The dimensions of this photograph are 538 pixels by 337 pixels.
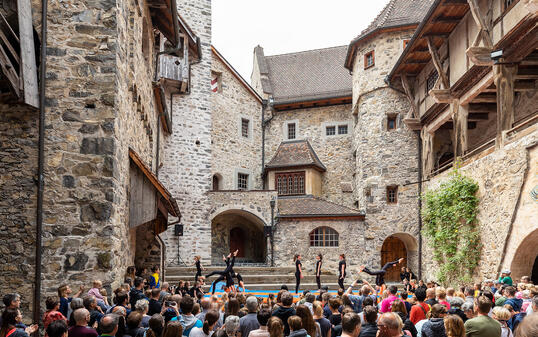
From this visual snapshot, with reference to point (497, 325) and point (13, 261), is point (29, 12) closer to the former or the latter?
point (13, 261)

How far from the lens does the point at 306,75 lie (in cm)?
3122

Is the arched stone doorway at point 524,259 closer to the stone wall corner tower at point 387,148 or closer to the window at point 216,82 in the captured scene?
the stone wall corner tower at point 387,148

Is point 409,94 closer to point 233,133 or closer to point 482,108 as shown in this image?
point 482,108

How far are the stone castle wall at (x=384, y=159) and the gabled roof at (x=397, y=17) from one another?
42 cm

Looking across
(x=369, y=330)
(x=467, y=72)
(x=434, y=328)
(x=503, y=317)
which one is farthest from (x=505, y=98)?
(x=369, y=330)

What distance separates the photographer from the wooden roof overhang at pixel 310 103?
91.4 feet

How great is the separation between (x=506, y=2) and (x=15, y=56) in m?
11.6

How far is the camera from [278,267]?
73.0 ft

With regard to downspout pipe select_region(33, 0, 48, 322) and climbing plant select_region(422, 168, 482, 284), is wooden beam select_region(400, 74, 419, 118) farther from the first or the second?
downspout pipe select_region(33, 0, 48, 322)

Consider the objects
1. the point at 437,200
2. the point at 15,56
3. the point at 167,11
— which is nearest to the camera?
the point at 15,56

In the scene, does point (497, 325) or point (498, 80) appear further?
point (498, 80)

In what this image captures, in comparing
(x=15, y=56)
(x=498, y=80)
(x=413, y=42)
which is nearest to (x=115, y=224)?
(x=15, y=56)

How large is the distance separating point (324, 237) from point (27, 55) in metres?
17.1

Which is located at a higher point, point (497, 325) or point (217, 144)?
point (217, 144)
